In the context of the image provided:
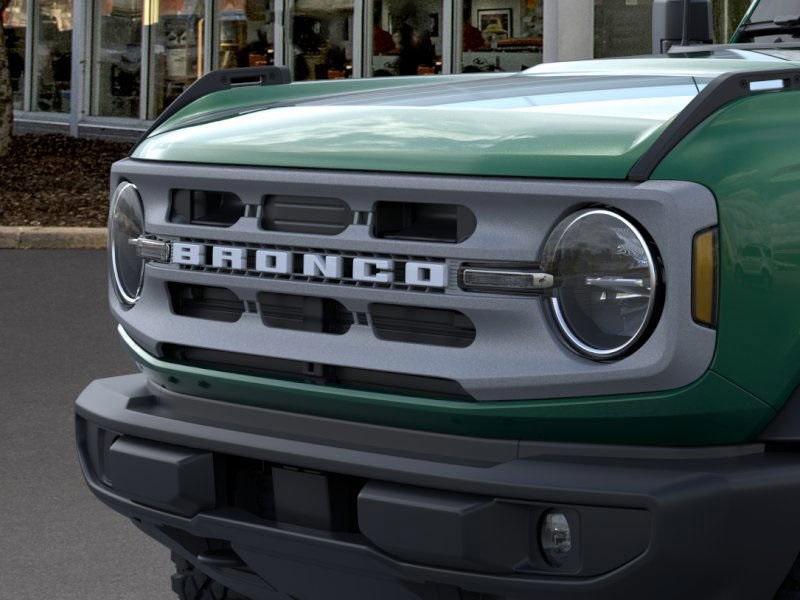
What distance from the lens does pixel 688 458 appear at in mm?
2777

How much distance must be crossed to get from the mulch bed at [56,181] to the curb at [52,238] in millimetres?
771

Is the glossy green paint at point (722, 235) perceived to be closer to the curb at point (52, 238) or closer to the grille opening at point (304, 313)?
the grille opening at point (304, 313)

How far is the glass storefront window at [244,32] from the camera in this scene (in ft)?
73.4

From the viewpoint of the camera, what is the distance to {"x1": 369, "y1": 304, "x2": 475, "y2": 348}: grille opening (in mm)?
2949

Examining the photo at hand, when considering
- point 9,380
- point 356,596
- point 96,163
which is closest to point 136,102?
point 96,163

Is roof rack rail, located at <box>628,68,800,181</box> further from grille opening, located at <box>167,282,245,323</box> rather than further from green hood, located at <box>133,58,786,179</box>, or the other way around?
grille opening, located at <box>167,282,245,323</box>

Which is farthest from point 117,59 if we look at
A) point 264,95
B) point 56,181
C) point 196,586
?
point 196,586

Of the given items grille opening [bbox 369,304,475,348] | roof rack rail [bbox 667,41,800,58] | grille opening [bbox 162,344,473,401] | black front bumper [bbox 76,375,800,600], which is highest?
roof rack rail [bbox 667,41,800,58]

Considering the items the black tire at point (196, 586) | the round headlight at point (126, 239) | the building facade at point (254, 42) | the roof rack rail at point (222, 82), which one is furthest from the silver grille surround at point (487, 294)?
the building facade at point (254, 42)

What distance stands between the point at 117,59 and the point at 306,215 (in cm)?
2171

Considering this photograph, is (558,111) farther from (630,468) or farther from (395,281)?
(630,468)

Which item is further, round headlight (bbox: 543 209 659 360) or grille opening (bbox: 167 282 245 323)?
grille opening (bbox: 167 282 245 323)

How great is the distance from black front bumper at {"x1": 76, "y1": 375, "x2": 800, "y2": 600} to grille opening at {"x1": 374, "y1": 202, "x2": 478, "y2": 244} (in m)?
0.37

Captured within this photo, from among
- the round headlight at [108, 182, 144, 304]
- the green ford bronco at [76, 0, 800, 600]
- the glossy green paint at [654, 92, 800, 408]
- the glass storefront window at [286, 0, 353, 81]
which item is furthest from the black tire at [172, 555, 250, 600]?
the glass storefront window at [286, 0, 353, 81]
